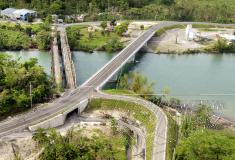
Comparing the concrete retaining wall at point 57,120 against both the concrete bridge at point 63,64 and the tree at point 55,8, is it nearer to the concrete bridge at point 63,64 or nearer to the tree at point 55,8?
the concrete bridge at point 63,64

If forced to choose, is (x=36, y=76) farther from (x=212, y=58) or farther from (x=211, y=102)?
(x=212, y=58)

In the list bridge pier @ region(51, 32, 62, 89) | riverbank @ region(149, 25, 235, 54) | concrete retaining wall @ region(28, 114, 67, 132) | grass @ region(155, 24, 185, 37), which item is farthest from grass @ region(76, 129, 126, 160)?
grass @ region(155, 24, 185, 37)

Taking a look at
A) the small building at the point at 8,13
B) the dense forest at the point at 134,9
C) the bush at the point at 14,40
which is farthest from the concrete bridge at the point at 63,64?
the dense forest at the point at 134,9

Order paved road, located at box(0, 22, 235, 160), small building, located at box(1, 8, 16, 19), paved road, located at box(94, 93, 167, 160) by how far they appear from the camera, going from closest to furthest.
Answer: paved road, located at box(94, 93, 167, 160)
paved road, located at box(0, 22, 235, 160)
small building, located at box(1, 8, 16, 19)

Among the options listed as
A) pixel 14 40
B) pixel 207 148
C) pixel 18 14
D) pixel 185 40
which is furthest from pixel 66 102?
pixel 18 14

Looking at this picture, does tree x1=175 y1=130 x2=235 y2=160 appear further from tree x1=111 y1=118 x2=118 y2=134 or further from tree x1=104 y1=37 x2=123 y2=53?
tree x1=104 y1=37 x2=123 y2=53

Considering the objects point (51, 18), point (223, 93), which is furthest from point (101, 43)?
point (223, 93)
